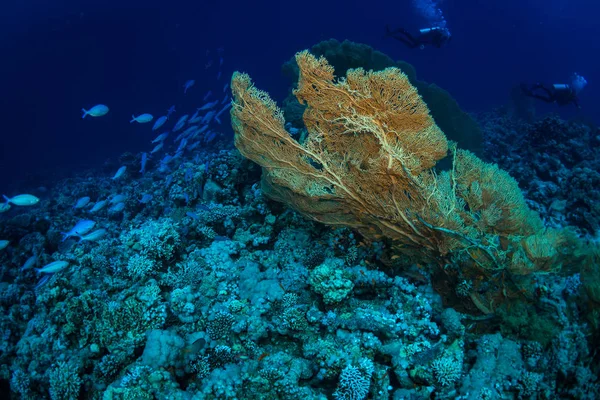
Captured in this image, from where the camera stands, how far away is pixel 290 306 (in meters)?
4.39

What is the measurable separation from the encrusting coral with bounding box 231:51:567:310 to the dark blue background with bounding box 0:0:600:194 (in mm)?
51259

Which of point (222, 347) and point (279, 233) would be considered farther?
point (279, 233)

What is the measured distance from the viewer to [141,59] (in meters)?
70.2

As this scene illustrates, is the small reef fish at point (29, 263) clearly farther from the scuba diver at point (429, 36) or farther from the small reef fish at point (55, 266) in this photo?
the scuba diver at point (429, 36)

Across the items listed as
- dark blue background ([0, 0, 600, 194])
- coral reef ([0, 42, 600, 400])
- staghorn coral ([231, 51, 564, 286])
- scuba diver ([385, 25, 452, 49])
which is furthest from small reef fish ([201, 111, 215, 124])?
dark blue background ([0, 0, 600, 194])

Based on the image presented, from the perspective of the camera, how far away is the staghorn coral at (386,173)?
4180mm

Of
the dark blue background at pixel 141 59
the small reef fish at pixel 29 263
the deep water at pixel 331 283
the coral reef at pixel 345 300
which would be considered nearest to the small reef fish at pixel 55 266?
the deep water at pixel 331 283

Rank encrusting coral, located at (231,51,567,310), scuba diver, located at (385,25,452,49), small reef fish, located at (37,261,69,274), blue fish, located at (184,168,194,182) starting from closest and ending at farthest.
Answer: encrusting coral, located at (231,51,567,310) < small reef fish, located at (37,261,69,274) < blue fish, located at (184,168,194,182) < scuba diver, located at (385,25,452,49)

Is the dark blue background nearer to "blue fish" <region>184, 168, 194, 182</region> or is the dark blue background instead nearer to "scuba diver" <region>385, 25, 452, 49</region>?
"scuba diver" <region>385, 25, 452, 49</region>

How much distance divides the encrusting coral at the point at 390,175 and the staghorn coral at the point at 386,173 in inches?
0.6

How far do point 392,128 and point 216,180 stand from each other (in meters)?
4.72

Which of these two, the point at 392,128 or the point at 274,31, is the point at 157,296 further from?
the point at 274,31

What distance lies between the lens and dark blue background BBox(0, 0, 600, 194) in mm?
59625

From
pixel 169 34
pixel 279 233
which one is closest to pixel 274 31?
pixel 169 34
